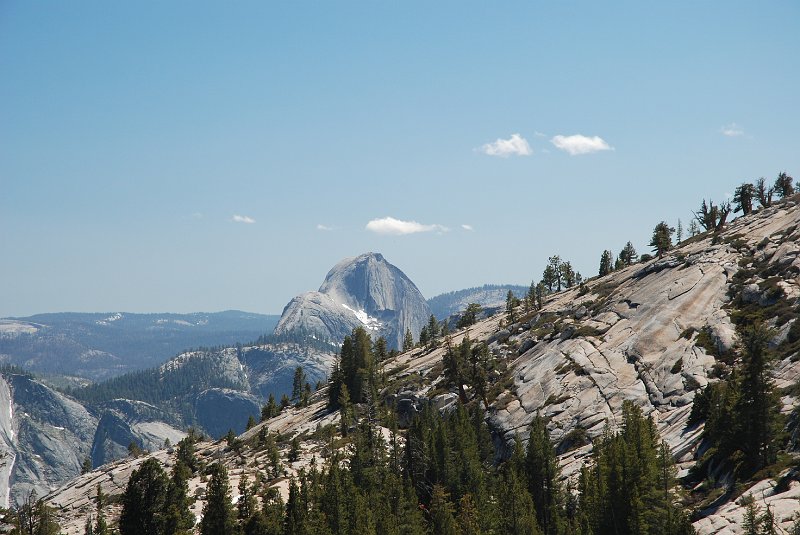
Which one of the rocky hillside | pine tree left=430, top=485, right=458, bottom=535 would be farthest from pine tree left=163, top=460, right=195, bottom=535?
pine tree left=430, top=485, right=458, bottom=535

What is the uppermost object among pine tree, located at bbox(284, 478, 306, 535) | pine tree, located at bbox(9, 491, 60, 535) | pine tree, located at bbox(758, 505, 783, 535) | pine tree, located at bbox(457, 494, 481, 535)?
pine tree, located at bbox(758, 505, 783, 535)

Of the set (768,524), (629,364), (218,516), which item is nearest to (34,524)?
(218,516)

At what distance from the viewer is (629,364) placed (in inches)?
4995

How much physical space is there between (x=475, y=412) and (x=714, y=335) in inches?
1850

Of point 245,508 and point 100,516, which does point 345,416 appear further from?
point 245,508

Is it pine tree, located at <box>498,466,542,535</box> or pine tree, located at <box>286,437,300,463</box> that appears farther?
pine tree, located at <box>286,437,300,463</box>

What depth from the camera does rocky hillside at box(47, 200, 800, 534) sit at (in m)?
104

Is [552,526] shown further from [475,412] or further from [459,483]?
[475,412]

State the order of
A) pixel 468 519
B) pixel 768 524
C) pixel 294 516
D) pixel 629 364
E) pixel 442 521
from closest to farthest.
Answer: pixel 768 524 → pixel 294 516 → pixel 468 519 → pixel 442 521 → pixel 629 364

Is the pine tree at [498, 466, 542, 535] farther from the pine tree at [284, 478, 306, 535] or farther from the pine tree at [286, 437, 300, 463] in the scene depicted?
the pine tree at [286, 437, 300, 463]

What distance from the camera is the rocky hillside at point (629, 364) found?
10412 centimetres

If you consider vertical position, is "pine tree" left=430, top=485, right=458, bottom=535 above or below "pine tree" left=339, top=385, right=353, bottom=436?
below

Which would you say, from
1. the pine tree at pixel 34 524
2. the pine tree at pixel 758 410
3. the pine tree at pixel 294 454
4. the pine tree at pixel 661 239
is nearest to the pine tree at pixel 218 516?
the pine tree at pixel 34 524

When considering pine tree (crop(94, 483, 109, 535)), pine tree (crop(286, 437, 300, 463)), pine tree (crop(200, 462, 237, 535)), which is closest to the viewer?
pine tree (crop(200, 462, 237, 535))
